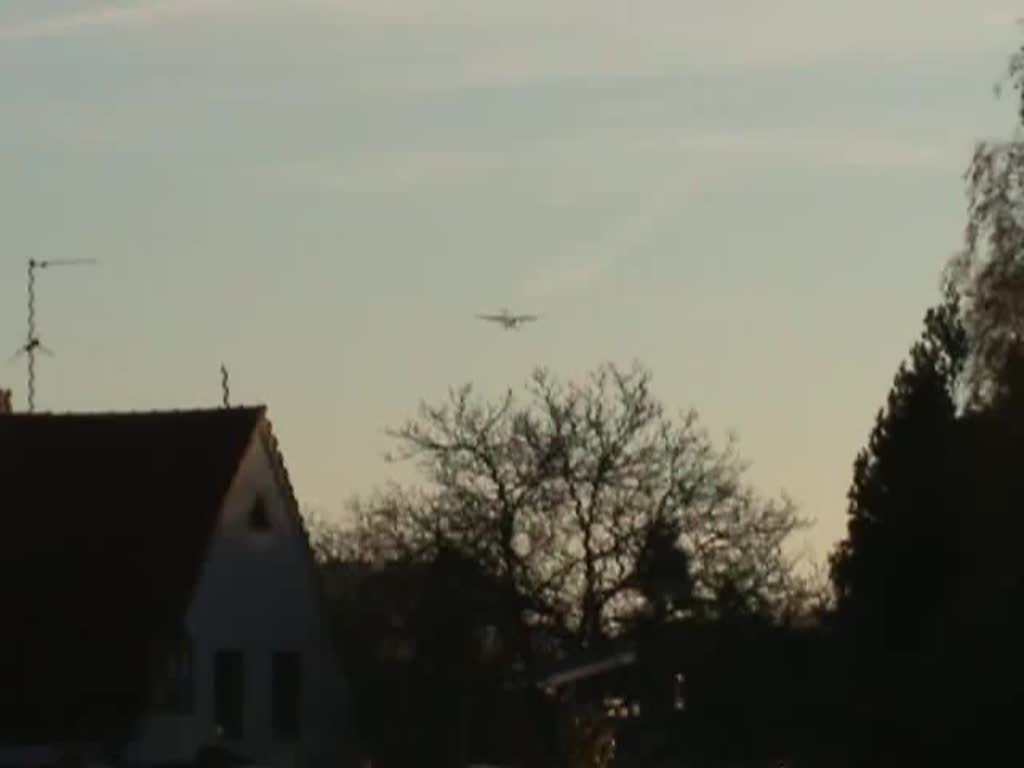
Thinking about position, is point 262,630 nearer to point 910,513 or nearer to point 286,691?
point 286,691

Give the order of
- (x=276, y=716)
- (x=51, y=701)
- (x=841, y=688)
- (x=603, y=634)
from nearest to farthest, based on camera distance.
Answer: (x=841, y=688), (x=51, y=701), (x=276, y=716), (x=603, y=634)

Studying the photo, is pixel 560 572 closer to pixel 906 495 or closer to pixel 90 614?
pixel 90 614

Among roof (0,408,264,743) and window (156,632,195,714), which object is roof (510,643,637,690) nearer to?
window (156,632,195,714)

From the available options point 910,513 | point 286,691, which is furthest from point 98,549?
point 910,513

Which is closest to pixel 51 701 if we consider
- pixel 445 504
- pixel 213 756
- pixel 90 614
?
pixel 90 614

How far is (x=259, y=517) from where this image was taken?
2366 inches

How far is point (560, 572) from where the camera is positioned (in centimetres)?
6581

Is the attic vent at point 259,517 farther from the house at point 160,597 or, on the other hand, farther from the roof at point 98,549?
the roof at point 98,549

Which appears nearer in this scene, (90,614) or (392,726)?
(90,614)

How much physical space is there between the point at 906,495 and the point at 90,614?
43.0ft

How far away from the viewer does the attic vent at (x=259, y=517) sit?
59.8m

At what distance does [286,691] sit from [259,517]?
2901 millimetres

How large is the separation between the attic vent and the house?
0.03m

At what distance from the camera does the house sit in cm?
5619
